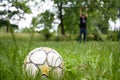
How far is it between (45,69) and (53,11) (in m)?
38.0

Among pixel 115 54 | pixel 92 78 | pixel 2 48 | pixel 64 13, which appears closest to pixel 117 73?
pixel 115 54

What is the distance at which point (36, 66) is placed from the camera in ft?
12.7

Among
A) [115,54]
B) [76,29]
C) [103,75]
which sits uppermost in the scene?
[115,54]

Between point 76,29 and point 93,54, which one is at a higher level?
point 93,54

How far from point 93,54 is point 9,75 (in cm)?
267

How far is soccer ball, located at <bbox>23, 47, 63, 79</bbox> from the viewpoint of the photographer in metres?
3.75

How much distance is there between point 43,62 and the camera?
13.0 ft

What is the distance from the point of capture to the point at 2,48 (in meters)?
2.22

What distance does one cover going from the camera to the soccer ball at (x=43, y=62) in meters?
3.75

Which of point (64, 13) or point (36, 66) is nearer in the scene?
point (36, 66)

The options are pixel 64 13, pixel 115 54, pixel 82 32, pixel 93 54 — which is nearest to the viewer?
pixel 115 54

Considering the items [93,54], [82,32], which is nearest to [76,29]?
[82,32]

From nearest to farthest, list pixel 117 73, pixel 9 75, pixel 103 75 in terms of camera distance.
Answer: pixel 117 73 < pixel 9 75 < pixel 103 75

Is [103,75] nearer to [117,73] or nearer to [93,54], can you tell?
[117,73]
